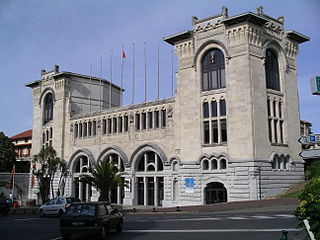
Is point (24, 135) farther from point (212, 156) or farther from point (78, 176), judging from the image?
point (212, 156)

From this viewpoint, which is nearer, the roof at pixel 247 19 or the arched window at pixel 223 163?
the roof at pixel 247 19

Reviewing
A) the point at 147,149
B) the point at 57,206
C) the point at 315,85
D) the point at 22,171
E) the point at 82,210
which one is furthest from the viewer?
the point at 22,171

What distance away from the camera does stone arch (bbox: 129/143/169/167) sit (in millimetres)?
43369

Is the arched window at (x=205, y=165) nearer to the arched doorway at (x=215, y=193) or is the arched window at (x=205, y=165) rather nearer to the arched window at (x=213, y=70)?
the arched doorway at (x=215, y=193)

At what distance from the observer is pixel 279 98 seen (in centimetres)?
4112

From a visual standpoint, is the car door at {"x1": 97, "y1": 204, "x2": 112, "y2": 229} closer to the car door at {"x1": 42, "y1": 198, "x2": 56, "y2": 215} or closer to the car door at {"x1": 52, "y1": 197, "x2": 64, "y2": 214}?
the car door at {"x1": 52, "y1": 197, "x2": 64, "y2": 214}

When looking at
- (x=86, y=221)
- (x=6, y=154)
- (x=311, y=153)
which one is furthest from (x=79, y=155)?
(x=311, y=153)

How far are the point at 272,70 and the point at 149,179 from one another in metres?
18.5

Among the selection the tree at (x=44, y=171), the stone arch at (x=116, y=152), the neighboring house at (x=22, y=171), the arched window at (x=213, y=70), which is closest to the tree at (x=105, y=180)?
the stone arch at (x=116, y=152)

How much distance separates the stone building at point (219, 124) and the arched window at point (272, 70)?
0.11m

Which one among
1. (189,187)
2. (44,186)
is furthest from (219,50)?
(44,186)

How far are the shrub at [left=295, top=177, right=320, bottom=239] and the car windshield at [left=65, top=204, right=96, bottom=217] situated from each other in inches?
376

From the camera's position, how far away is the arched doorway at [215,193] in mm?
38594

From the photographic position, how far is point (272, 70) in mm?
41594
